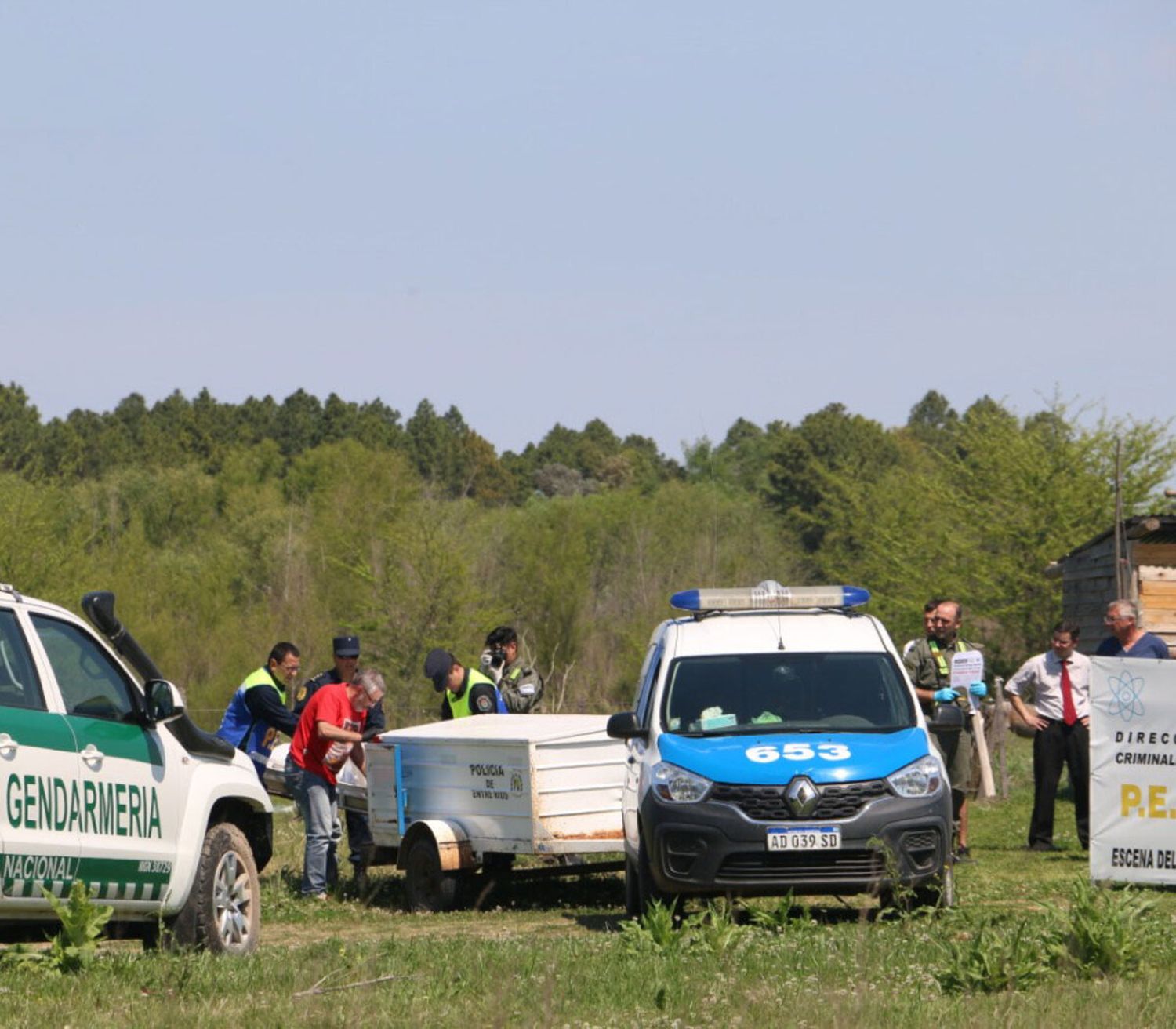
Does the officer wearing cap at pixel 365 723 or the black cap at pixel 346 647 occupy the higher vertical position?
the black cap at pixel 346 647

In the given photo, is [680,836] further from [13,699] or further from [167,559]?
[167,559]

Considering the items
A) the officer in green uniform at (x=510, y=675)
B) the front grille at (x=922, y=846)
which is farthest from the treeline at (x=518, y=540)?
the front grille at (x=922, y=846)

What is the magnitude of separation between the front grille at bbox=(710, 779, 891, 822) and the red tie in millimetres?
5706

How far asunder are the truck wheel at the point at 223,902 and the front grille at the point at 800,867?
8.59 feet

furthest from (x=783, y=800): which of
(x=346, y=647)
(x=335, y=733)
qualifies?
(x=346, y=647)

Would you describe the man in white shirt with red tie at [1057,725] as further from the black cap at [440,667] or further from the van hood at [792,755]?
the van hood at [792,755]

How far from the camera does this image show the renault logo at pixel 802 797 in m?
11.1

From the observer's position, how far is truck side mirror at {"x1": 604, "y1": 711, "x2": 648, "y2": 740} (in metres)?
11.8

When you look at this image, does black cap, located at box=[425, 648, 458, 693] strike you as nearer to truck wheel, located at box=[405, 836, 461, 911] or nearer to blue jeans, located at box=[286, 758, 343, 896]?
blue jeans, located at box=[286, 758, 343, 896]

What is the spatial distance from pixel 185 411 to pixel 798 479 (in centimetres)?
4762

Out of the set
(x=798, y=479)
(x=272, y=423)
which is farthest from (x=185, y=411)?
(x=798, y=479)

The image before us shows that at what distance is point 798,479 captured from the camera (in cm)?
11131

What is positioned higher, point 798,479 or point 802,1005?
point 798,479

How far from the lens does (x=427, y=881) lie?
544 inches
